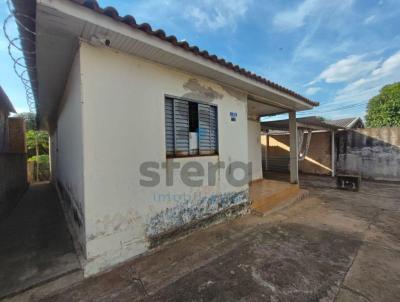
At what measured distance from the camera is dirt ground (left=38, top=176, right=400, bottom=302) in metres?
2.09

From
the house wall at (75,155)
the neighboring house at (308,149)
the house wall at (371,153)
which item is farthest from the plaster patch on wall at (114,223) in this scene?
the house wall at (371,153)

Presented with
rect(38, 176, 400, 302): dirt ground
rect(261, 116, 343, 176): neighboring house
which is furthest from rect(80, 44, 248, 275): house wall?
rect(261, 116, 343, 176): neighboring house

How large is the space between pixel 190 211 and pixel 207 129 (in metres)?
1.65

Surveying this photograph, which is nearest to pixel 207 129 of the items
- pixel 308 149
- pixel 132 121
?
pixel 132 121

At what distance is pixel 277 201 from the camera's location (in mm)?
5434

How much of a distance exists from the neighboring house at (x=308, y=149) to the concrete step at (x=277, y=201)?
108 inches

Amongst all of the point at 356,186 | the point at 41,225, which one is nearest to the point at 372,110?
the point at 356,186

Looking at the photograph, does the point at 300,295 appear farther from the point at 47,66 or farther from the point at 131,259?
the point at 47,66

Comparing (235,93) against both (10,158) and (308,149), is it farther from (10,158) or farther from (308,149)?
(308,149)

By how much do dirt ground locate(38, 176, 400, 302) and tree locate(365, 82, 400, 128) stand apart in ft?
49.4

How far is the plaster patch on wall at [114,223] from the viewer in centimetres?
251

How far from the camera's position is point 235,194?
4.51 meters

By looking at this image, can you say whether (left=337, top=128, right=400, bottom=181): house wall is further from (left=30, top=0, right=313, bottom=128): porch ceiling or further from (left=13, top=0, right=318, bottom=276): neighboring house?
(left=13, top=0, right=318, bottom=276): neighboring house

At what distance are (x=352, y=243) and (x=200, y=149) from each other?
9.96 feet
